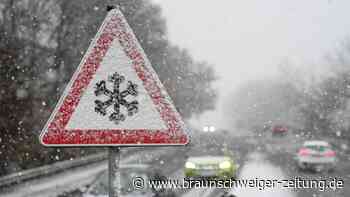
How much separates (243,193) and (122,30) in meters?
15.1

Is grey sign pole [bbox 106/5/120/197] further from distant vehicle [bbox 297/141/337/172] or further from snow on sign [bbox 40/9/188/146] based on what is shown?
distant vehicle [bbox 297/141/337/172]

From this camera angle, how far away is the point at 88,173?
30234 millimetres

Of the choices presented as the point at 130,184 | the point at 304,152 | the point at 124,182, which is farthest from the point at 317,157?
the point at 130,184

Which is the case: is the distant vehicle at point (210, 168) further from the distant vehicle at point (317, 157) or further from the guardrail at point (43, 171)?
the distant vehicle at point (317, 157)

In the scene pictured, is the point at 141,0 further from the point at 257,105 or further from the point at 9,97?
the point at 257,105

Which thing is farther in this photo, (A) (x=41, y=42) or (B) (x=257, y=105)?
(B) (x=257, y=105)

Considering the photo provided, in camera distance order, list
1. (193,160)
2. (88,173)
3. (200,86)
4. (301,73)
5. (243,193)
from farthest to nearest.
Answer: (301,73), (200,86), (88,173), (193,160), (243,193)

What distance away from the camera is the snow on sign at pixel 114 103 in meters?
4.12

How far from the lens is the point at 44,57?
4053 cm

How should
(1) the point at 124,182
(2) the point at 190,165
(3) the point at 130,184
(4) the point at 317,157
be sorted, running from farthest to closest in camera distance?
(4) the point at 317,157 < (2) the point at 190,165 < (1) the point at 124,182 < (3) the point at 130,184

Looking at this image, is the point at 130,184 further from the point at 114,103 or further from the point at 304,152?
the point at 304,152

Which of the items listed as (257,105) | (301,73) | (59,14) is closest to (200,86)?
(301,73)

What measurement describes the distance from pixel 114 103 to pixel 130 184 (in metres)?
7.71

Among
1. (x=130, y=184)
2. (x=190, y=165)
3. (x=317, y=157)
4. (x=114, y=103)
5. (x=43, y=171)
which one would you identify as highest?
(x=114, y=103)
